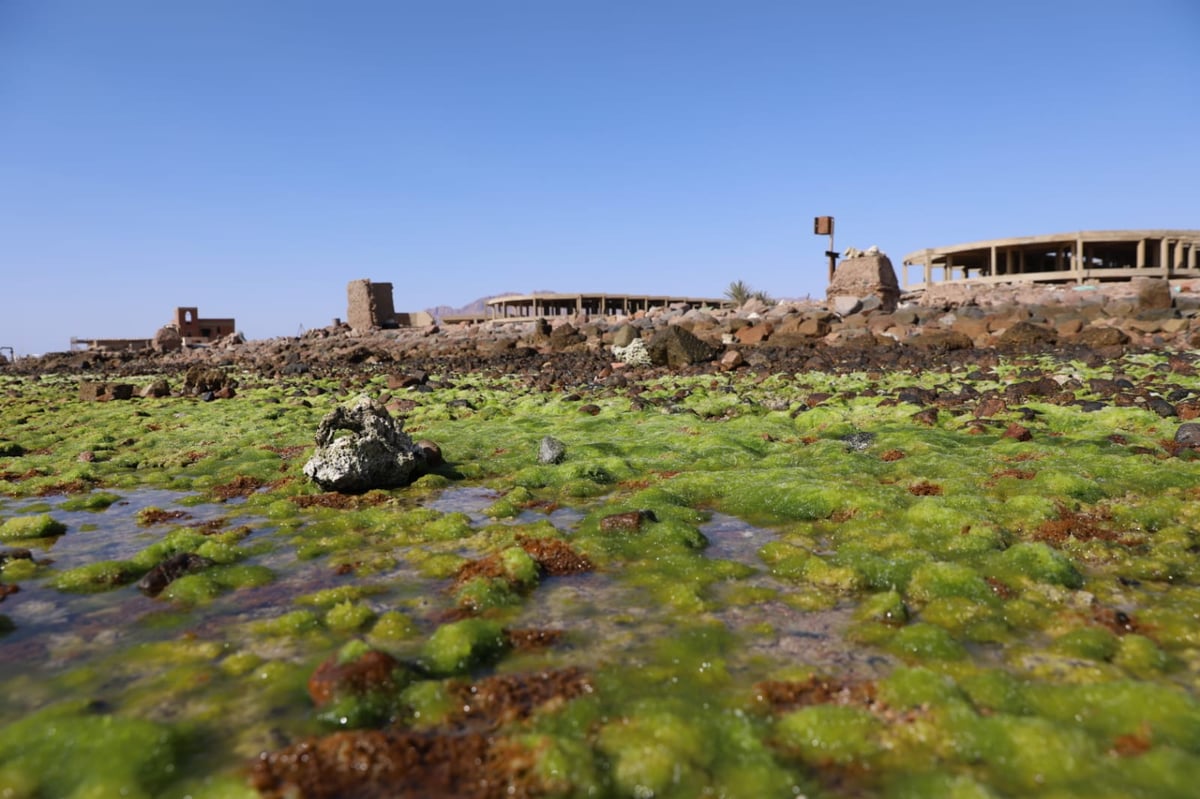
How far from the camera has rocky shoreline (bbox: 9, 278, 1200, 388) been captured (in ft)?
76.9

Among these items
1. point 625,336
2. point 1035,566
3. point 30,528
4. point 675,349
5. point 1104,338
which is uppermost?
point 625,336

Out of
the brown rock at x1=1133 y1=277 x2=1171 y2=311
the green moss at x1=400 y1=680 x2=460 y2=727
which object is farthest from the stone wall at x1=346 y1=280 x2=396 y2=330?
the green moss at x1=400 y1=680 x2=460 y2=727

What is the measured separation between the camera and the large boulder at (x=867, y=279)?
33281 millimetres

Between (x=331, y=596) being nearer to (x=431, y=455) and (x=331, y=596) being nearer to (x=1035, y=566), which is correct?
(x=431, y=455)

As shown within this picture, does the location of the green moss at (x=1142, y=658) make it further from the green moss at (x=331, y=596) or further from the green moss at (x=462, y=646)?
the green moss at (x=331, y=596)

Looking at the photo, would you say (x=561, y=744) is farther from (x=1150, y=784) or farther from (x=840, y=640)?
(x=1150, y=784)

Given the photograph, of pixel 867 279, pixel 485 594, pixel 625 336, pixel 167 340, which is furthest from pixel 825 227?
pixel 167 340

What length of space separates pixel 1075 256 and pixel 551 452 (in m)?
50.1

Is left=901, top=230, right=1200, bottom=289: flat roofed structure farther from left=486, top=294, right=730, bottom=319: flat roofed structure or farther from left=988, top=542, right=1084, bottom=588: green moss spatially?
left=988, top=542, right=1084, bottom=588: green moss

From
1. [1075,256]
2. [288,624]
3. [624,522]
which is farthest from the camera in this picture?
[1075,256]

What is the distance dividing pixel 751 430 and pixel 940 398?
481 cm

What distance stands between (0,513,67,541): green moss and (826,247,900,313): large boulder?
3141cm

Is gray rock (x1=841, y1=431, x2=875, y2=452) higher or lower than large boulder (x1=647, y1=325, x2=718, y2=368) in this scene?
lower

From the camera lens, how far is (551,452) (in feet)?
39.6
